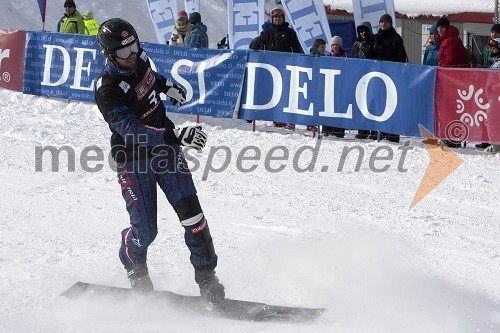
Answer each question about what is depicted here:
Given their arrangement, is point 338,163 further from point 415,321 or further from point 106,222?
point 415,321

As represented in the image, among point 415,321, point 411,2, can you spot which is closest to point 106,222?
point 415,321

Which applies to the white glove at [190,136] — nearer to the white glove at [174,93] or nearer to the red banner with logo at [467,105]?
the white glove at [174,93]

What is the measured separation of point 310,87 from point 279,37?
4.41 ft

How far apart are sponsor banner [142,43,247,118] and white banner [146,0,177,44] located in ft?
11.6

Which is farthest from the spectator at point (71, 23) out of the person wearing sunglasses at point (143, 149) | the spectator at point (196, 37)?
the person wearing sunglasses at point (143, 149)

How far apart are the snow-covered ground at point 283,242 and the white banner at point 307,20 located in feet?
9.12

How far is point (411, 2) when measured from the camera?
56.7 feet

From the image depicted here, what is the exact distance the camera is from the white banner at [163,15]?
16.3 metres

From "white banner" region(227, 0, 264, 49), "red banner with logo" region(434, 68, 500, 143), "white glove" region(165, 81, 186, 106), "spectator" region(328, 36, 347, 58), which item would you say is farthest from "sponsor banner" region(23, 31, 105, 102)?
"white glove" region(165, 81, 186, 106)

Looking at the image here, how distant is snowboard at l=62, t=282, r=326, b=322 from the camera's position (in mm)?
5406

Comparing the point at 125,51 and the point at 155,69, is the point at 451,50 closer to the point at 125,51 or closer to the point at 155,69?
the point at 155,69

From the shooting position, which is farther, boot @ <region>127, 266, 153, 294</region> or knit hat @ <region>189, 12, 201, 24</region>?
knit hat @ <region>189, 12, 201, 24</region>

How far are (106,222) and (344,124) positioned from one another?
15.7 ft

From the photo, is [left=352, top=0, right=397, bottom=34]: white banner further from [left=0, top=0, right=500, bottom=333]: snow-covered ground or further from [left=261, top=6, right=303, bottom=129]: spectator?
[left=0, top=0, right=500, bottom=333]: snow-covered ground
